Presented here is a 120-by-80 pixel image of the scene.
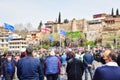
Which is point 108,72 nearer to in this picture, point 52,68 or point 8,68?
point 52,68

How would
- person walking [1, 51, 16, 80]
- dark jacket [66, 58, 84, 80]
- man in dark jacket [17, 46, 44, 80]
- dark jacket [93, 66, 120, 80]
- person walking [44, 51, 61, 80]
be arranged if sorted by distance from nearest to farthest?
dark jacket [93, 66, 120, 80]
man in dark jacket [17, 46, 44, 80]
dark jacket [66, 58, 84, 80]
person walking [44, 51, 61, 80]
person walking [1, 51, 16, 80]

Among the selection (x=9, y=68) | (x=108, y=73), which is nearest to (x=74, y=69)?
(x=9, y=68)

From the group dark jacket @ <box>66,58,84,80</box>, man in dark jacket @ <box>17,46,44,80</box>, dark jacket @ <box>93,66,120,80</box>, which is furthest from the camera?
dark jacket @ <box>66,58,84,80</box>

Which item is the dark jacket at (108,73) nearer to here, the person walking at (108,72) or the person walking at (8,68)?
the person walking at (108,72)

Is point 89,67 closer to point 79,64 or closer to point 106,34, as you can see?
point 79,64

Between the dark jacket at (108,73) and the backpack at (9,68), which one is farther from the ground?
the dark jacket at (108,73)

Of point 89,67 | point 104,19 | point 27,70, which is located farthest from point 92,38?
point 27,70

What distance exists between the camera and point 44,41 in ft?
530

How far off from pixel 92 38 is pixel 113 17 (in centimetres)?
1348

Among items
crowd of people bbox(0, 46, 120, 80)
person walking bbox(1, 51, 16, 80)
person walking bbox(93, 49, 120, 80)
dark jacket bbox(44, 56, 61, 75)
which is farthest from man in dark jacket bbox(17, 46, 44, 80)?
person walking bbox(1, 51, 16, 80)

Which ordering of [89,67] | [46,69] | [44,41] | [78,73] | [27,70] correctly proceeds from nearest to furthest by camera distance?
1. [27,70]
2. [78,73]
3. [46,69]
4. [89,67]
5. [44,41]

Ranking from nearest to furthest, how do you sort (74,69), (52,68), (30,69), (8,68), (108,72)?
(108,72) < (30,69) < (74,69) < (52,68) < (8,68)

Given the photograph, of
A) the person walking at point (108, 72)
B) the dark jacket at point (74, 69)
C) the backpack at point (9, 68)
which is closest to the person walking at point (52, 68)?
the dark jacket at point (74, 69)

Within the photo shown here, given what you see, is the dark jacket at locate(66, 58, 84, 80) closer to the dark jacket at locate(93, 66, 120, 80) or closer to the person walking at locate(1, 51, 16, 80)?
the person walking at locate(1, 51, 16, 80)
